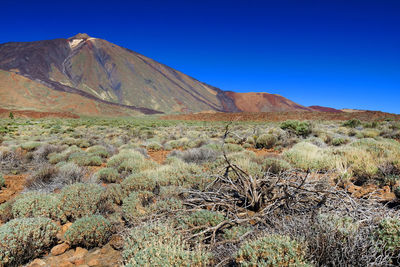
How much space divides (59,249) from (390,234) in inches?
142

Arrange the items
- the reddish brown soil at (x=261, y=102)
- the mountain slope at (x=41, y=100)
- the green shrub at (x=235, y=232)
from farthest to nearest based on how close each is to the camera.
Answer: the reddish brown soil at (x=261, y=102) < the mountain slope at (x=41, y=100) < the green shrub at (x=235, y=232)

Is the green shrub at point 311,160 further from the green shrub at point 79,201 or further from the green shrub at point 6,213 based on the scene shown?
the green shrub at point 6,213

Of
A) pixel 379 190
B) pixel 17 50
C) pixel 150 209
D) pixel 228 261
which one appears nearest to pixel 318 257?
pixel 228 261

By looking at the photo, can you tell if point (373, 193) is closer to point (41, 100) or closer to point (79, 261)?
point (79, 261)

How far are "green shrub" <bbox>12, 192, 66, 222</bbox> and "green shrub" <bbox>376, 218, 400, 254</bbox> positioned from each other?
4.09 metres

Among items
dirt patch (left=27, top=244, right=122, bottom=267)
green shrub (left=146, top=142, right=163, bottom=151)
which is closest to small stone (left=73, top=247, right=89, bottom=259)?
dirt patch (left=27, top=244, right=122, bottom=267)

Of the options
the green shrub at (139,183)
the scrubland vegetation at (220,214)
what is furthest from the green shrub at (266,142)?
the green shrub at (139,183)

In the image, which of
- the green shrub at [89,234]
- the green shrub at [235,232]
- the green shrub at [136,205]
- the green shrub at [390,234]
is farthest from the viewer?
the green shrub at [136,205]

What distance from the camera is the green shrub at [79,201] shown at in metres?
3.52

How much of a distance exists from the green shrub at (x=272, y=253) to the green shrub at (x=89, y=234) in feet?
6.33

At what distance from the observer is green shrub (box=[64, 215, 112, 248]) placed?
2801 mm

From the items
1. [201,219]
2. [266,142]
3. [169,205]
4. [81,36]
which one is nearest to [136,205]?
[169,205]

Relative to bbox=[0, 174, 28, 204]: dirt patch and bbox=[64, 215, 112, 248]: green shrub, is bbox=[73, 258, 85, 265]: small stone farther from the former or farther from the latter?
bbox=[0, 174, 28, 204]: dirt patch

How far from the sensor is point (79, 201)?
11.9 ft
